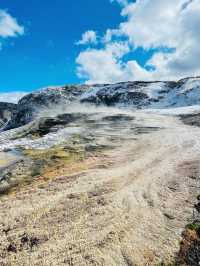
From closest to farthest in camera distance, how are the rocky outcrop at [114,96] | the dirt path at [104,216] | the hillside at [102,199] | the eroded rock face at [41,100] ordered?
the dirt path at [104,216] → the hillside at [102,199] → the rocky outcrop at [114,96] → the eroded rock face at [41,100]

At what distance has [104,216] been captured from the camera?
20.2 metres

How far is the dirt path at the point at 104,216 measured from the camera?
53.6 ft

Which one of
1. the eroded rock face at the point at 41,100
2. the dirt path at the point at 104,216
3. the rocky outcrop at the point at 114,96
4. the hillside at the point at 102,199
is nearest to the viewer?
the dirt path at the point at 104,216

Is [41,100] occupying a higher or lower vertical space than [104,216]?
higher

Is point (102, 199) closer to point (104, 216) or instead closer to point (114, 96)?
point (104, 216)

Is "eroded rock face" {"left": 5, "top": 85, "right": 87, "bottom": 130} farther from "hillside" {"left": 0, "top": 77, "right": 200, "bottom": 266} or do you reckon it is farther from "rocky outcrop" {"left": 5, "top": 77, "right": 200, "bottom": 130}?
"hillside" {"left": 0, "top": 77, "right": 200, "bottom": 266}

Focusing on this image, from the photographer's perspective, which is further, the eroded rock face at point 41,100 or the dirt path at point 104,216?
the eroded rock face at point 41,100

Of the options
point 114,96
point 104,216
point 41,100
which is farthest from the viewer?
point 41,100

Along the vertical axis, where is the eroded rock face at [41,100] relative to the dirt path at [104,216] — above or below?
above

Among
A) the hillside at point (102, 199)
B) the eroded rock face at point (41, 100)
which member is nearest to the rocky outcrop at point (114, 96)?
the eroded rock face at point (41, 100)

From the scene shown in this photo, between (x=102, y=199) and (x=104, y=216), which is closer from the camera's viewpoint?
(x=104, y=216)

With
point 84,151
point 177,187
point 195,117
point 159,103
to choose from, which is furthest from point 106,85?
point 177,187

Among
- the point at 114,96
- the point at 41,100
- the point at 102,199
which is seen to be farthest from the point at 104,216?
the point at 41,100

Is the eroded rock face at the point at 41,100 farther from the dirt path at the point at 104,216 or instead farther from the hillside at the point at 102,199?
the dirt path at the point at 104,216
